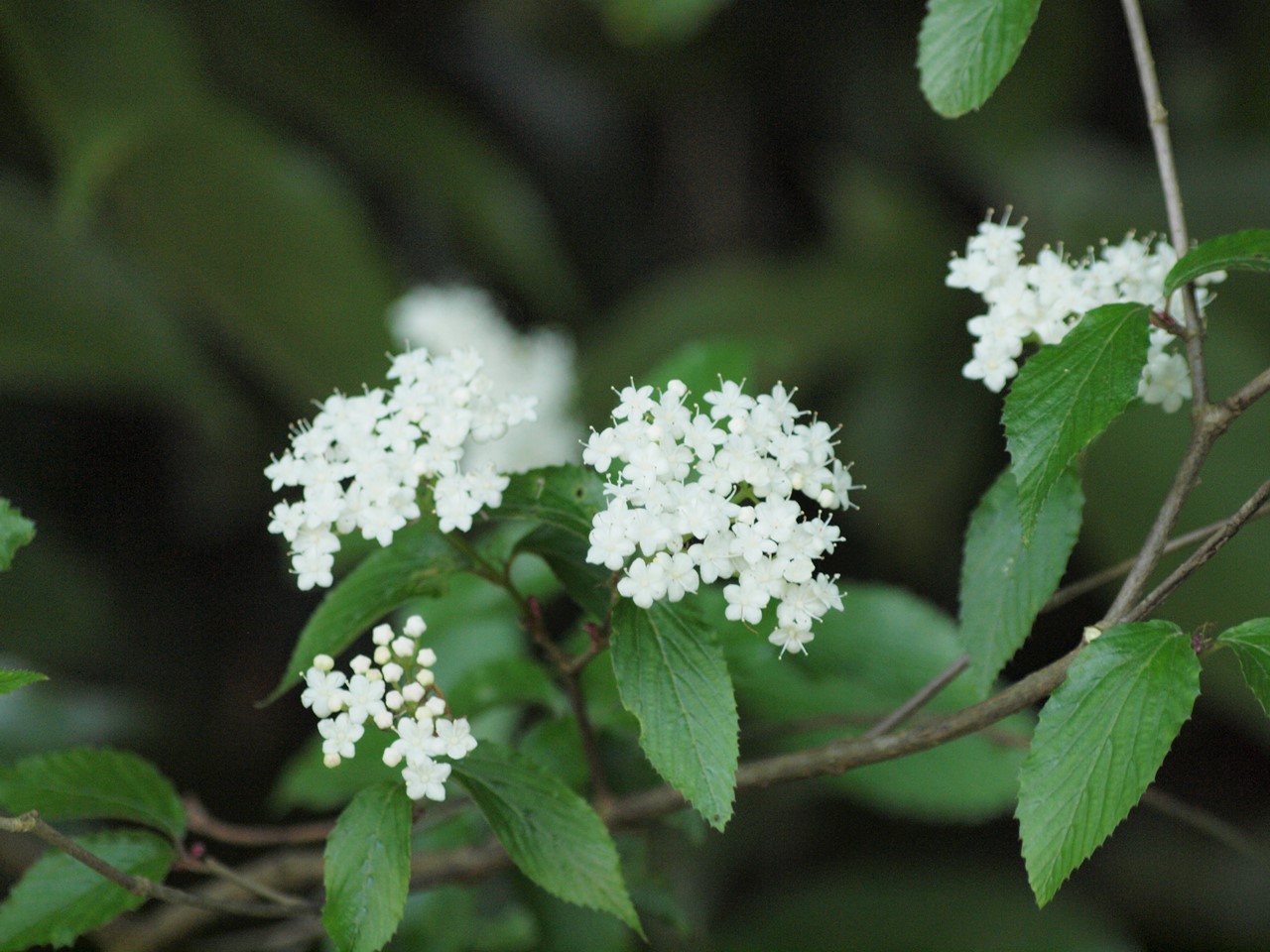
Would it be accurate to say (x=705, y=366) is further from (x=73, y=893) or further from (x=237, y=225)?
(x=237, y=225)

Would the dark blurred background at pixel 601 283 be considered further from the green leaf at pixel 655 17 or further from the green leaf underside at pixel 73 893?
the green leaf underside at pixel 73 893

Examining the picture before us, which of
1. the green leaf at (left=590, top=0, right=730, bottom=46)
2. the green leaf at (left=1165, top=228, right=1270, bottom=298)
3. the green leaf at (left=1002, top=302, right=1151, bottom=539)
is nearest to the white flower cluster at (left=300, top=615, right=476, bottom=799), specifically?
the green leaf at (left=1002, top=302, right=1151, bottom=539)

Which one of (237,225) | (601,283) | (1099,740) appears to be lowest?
(1099,740)

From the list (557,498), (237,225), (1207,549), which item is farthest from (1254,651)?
(237,225)

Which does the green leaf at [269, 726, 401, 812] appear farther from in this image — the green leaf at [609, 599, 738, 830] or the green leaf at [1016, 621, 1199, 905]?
the green leaf at [1016, 621, 1199, 905]

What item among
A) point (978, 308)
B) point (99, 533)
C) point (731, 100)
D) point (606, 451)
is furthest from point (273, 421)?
point (606, 451)

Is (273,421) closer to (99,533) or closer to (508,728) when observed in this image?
(99,533)
